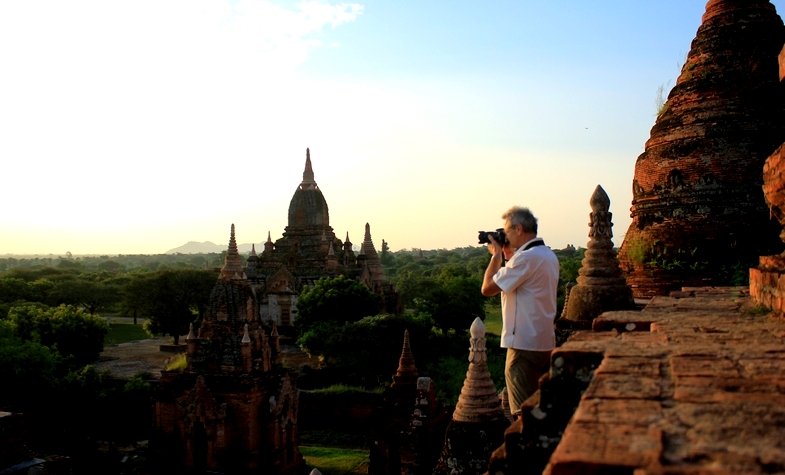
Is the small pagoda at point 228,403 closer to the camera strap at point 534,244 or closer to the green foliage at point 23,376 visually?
the green foliage at point 23,376

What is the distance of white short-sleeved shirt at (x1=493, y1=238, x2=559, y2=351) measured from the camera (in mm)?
4852

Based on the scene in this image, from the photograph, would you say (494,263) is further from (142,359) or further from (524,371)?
(142,359)

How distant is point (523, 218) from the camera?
5062 mm

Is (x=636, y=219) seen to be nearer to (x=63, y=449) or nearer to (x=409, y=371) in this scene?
(x=409, y=371)

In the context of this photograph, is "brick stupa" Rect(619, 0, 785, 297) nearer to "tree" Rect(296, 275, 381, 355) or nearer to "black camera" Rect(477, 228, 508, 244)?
"black camera" Rect(477, 228, 508, 244)

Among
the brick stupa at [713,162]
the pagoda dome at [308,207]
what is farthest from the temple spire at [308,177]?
the brick stupa at [713,162]

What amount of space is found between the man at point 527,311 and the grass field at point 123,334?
139 feet

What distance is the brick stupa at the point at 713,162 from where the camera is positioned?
1108cm

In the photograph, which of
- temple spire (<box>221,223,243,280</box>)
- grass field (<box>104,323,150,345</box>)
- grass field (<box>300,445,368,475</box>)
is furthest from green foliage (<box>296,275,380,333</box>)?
grass field (<box>104,323,150,345</box>)

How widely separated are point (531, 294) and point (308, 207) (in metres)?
32.7

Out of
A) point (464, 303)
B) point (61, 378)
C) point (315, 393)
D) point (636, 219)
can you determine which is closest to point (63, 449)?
point (61, 378)

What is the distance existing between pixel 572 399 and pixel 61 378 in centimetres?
2191

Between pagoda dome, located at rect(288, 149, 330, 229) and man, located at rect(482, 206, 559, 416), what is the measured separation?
31.9m

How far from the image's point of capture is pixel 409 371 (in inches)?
593
